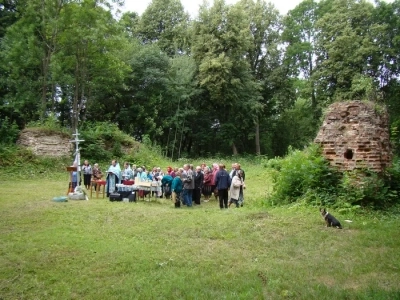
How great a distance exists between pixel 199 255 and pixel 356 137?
580 cm

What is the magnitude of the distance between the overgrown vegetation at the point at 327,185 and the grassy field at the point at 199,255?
693 millimetres

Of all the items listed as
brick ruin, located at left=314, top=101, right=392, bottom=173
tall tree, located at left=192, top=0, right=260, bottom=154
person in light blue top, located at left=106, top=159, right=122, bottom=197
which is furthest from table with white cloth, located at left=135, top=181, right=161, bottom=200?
tall tree, located at left=192, top=0, right=260, bottom=154

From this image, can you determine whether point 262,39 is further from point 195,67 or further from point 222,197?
point 222,197

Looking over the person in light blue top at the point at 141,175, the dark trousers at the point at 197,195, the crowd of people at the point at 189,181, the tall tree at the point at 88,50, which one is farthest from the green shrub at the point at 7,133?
the dark trousers at the point at 197,195

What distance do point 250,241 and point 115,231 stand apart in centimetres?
313

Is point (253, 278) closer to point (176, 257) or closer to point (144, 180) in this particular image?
point (176, 257)

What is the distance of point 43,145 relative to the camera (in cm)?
2273

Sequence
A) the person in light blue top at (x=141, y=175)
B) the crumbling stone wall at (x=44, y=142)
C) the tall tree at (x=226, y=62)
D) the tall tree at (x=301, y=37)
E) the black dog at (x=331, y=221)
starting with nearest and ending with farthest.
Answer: the black dog at (x=331, y=221), the person in light blue top at (x=141, y=175), the crumbling stone wall at (x=44, y=142), the tall tree at (x=226, y=62), the tall tree at (x=301, y=37)

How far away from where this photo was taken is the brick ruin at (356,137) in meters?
9.56

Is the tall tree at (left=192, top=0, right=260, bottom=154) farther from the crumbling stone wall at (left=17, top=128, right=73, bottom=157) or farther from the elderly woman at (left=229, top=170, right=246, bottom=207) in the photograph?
the elderly woman at (left=229, top=170, right=246, bottom=207)

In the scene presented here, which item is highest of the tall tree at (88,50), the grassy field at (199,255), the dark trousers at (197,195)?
the tall tree at (88,50)

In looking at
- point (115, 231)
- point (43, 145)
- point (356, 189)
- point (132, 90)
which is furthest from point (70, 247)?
point (132, 90)

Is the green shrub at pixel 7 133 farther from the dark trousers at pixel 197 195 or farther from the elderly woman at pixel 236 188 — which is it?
the elderly woman at pixel 236 188

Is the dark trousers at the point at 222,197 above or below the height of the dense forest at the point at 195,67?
below
